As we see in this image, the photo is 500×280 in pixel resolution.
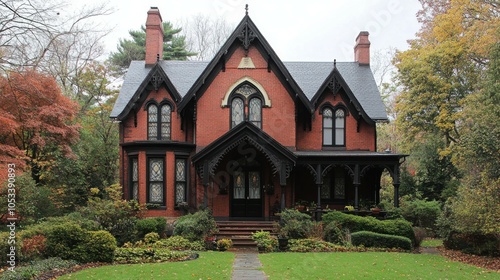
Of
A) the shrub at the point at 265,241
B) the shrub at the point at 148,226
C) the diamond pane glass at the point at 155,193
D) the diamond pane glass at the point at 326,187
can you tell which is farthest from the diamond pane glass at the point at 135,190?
the diamond pane glass at the point at 326,187

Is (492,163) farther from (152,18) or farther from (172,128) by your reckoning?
A: (152,18)

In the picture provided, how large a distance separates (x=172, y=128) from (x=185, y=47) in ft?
98.5

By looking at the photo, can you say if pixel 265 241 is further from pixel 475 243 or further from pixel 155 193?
pixel 475 243

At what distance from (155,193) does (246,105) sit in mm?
6205

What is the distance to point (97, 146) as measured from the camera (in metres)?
31.2

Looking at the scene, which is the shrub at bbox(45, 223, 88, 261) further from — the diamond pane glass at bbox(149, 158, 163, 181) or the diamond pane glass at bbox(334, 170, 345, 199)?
the diamond pane glass at bbox(334, 170, 345, 199)

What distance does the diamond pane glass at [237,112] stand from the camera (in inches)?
1000

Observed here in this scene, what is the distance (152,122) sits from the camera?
84.5ft

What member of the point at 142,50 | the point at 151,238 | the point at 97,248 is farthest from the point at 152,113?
the point at 142,50

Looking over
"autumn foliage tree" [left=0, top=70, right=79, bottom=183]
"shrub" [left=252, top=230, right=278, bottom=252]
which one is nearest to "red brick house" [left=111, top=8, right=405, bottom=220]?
"autumn foliage tree" [left=0, top=70, right=79, bottom=183]

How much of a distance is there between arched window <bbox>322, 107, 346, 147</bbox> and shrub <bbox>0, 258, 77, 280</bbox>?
1526cm

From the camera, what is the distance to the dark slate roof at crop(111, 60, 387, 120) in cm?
2725

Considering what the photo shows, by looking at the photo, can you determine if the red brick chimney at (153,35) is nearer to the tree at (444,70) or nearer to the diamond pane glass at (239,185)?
the diamond pane glass at (239,185)

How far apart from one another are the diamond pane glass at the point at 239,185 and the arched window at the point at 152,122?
4.58 m
